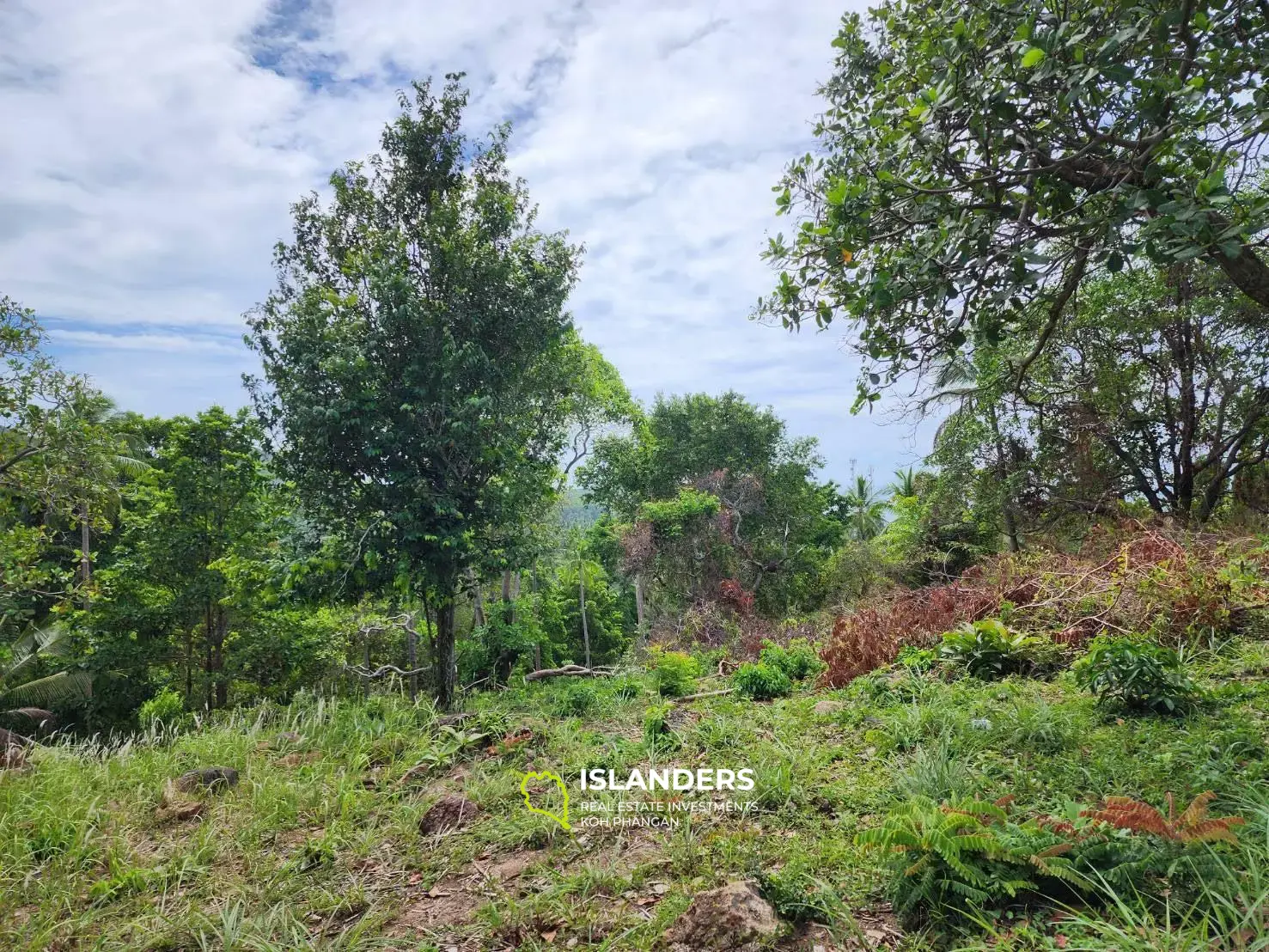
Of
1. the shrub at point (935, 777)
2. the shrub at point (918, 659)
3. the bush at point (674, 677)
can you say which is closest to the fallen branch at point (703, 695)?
the bush at point (674, 677)

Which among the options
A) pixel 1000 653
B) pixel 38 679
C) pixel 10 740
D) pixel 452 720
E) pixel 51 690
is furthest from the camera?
pixel 38 679

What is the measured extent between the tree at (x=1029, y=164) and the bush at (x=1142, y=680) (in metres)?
2.06

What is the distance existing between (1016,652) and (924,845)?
415cm

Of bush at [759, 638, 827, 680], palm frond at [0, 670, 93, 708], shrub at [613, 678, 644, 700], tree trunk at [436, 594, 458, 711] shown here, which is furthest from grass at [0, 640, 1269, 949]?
palm frond at [0, 670, 93, 708]

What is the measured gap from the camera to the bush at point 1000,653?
225 inches

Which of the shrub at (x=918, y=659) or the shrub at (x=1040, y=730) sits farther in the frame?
the shrub at (x=918, y=659)

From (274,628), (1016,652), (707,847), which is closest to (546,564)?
(274,628)

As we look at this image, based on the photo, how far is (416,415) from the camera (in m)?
8.03

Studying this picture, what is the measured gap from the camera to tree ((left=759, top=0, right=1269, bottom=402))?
8.60 feet

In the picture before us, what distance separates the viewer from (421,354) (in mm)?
8102

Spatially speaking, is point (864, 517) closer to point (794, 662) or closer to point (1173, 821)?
point (794, 662)

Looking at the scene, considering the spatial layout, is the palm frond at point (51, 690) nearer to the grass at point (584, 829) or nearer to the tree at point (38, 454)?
the tree at point (38, 454)

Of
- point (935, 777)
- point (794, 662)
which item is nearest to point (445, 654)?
point (794, 662)

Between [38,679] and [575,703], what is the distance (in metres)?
13.9
